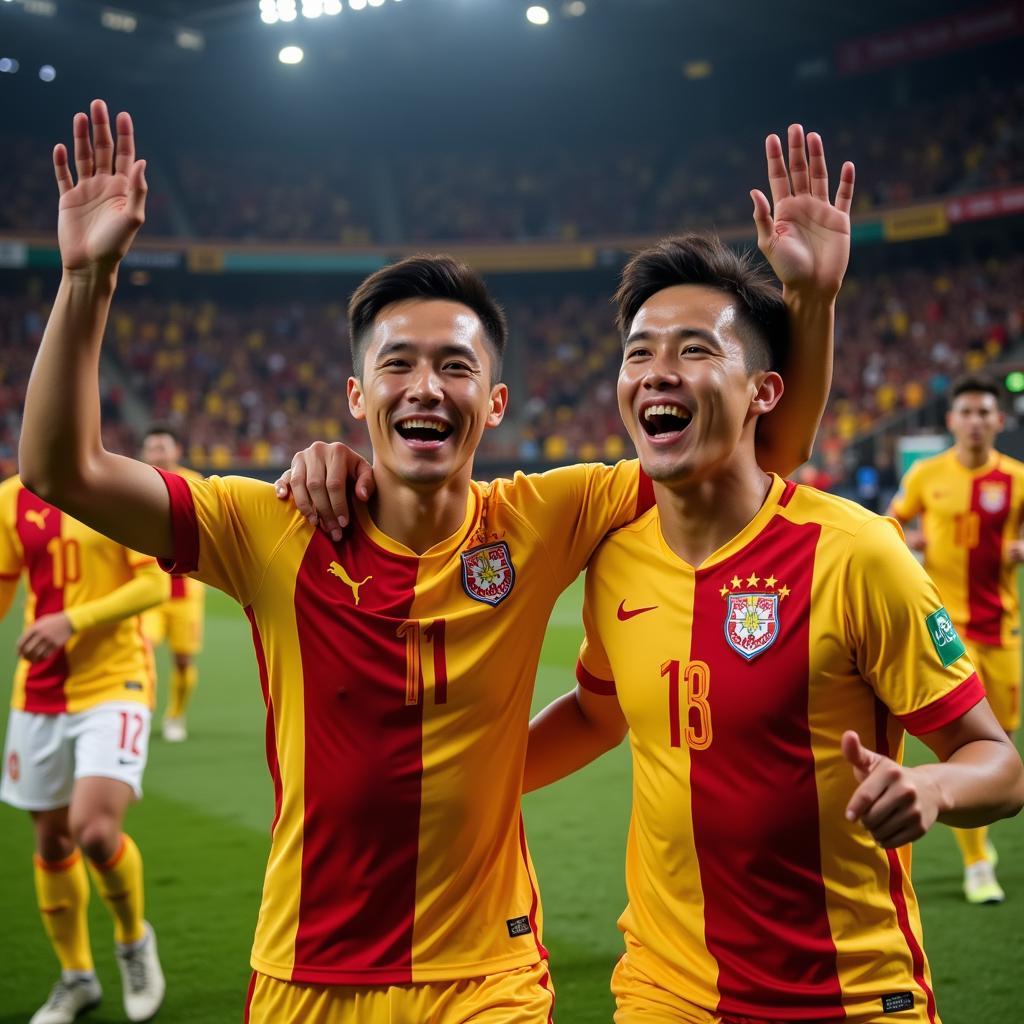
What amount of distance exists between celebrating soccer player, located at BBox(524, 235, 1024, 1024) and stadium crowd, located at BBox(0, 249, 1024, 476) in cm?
2274

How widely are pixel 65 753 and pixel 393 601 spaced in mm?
2782

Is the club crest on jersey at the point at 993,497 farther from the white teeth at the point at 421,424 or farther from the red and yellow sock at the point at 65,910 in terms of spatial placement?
the red and yellow sock at the point at 65,910

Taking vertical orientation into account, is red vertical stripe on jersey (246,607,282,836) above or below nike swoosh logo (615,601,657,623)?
below

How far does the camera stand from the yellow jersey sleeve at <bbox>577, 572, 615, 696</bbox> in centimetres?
289

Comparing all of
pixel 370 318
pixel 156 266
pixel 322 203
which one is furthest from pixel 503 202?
pixel 370 318

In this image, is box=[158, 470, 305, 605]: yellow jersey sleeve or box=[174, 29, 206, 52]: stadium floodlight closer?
box=[158, 470, 305, 605]: yellow jersey sleeve

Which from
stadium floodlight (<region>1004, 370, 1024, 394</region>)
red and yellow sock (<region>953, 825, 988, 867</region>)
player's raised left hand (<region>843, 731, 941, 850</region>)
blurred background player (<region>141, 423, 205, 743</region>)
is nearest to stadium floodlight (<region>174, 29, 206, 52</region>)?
stadium floodlight (<region>1004, 370, 1024, 394</region>)

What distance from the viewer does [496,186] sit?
35.9 metres

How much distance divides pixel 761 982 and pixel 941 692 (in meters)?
0.69

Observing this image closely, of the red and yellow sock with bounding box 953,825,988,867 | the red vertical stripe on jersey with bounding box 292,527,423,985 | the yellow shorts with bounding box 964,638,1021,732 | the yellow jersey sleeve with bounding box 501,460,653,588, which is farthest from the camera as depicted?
the yellow shorts with bounding box 964,638,1021,732

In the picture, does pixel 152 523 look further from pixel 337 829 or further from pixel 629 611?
pixel 629 611

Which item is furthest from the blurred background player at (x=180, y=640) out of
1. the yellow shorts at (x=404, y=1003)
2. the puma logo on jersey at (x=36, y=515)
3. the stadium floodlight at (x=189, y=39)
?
the stadium floodlight at (x=189, y=39)

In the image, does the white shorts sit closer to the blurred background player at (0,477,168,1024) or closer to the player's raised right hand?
the blurred background player at (0,477,168,1024)

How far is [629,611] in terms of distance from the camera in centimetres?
271
